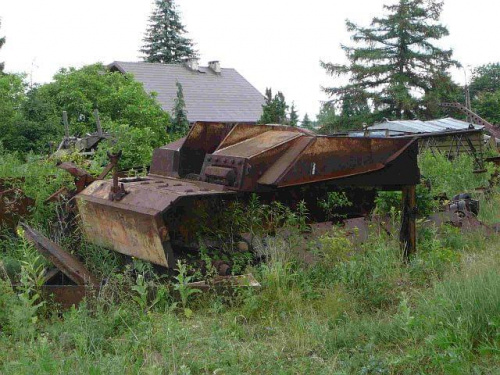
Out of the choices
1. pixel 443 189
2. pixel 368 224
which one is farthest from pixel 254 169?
pixel 443 189

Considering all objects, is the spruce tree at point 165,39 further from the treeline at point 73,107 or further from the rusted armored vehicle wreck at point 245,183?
the rusted armored vehicle wreck at point 245,183

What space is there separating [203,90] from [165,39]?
17.1 meters

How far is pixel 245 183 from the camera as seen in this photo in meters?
5.93

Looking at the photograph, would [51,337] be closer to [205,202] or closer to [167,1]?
[205,202]

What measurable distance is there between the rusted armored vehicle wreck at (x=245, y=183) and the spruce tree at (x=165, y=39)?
52.7 metres

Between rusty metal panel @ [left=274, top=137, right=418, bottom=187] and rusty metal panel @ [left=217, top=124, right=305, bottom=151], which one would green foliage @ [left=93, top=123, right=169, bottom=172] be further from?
rusty metal panel @ [left=274, top=137, right=418, bottom=187]

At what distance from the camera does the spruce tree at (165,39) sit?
191 feet

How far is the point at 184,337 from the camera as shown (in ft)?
13.8

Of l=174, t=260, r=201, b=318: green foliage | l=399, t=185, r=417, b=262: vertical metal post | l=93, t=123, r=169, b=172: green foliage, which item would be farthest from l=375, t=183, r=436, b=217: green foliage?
l=93, t=123, r=169, b=172: green foliage

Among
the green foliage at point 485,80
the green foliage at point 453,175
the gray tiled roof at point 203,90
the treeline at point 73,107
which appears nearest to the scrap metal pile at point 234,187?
the green foliage at point 453,175

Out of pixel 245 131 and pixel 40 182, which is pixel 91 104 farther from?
pixel 245 131

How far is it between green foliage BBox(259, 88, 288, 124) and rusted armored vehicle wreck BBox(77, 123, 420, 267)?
23.8m

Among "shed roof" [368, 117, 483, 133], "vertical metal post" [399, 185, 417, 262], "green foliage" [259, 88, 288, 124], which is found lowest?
"vertical metal post" [399, 185, 417, 262]

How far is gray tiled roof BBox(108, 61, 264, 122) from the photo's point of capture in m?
40.3
